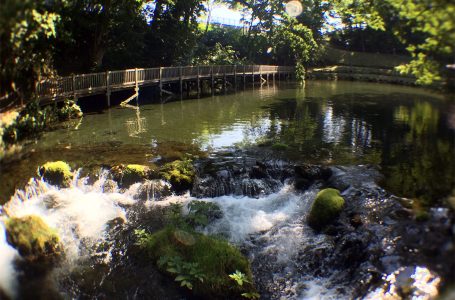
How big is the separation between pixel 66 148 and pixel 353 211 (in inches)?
472

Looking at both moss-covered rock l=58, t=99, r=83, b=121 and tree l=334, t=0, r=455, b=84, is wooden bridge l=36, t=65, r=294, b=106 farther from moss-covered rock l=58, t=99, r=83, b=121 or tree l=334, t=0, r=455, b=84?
tree l=334, t=0, r=455, b=84

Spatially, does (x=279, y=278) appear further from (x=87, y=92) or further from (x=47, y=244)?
(x=87, y=92)

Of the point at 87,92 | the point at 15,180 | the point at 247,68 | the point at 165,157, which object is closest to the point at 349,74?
the point at 247,68

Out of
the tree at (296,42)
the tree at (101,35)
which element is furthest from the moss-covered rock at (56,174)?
the tree at (296,42)

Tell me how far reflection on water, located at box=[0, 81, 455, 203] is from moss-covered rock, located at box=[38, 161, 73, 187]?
4.11 ft

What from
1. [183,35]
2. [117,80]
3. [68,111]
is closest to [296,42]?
[183,35]

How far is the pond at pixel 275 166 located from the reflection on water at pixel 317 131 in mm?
59

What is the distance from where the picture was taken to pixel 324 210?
10.8 m

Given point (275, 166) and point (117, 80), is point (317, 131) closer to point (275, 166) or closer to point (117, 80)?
point (275, 166)

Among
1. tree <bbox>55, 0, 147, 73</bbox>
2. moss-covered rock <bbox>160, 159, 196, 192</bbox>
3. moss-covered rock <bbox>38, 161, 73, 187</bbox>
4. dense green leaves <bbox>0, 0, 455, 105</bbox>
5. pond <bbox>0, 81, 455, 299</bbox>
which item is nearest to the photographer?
dense green leaves <bbox>0, 0, 455, 105</bbox>

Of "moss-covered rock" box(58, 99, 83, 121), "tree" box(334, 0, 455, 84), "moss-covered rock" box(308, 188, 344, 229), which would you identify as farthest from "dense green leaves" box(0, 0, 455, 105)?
"moss-covered rock" box(308, 188, 344, 229)

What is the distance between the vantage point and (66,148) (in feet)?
55.4

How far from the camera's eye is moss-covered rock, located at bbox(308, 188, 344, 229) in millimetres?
10695

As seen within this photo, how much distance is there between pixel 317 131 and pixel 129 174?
11408 mm
